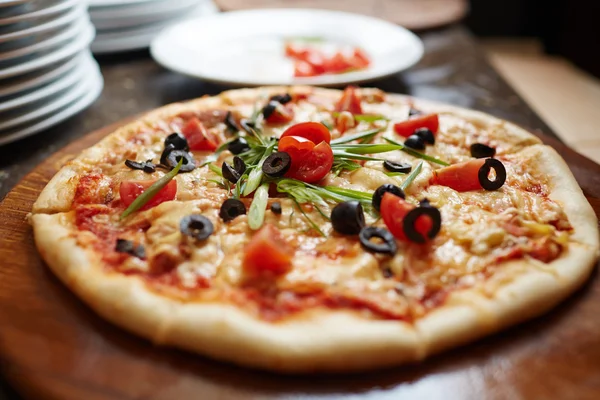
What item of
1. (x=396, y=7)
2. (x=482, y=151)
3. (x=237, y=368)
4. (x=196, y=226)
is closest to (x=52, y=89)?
(x=196, y=226)

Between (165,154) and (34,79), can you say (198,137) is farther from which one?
(34,79)

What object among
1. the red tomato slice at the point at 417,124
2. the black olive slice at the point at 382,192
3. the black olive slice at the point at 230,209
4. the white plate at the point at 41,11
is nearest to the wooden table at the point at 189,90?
the white plate at the point at 41,11

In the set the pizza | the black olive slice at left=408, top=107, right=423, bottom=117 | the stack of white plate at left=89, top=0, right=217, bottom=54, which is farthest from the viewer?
the stack of white plate at left=89, top=0, right=217, bottom=54

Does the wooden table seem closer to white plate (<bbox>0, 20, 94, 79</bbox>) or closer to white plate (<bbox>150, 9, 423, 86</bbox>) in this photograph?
white plate (<bbox>150, 9, 423, 86</bbox>)

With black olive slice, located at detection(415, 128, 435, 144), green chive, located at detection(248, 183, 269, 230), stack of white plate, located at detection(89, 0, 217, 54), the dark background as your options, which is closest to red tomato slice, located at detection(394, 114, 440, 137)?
black olive slice, located at detection(415, 128, 435, 144)

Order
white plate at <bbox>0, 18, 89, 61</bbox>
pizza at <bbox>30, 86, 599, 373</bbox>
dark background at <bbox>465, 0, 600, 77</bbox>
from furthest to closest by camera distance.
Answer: dark background at <bbox>465, 0, 600, 77</bbox> → white plate at <bbox>0, 18, 89, 61</bbox> → pizza at <bbox>30, 86, 599, 373</bbox>

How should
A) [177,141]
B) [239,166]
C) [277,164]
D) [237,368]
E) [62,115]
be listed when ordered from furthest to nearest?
[62,115] < [177,141] < [239,166] < [277,164] < [237,368]

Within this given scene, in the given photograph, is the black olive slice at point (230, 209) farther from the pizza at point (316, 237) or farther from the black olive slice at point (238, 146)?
the black olive slice at point (238, 146)

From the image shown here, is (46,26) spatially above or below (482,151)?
above
